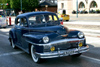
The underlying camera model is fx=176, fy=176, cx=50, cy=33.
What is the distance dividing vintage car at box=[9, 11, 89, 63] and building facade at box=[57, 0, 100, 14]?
5189 centimetres

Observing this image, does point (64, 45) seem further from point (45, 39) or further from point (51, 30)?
point (51, 30)

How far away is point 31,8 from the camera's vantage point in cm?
7719

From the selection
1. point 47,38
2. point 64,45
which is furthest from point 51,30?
point 64,45

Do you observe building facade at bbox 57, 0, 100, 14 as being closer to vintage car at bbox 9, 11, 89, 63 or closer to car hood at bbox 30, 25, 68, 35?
vintage car at bbox 9, 11, 89, 63

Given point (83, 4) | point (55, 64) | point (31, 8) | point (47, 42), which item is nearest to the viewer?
point (47, 42)

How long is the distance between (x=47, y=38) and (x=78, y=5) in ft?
208

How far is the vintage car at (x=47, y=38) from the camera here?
576cm

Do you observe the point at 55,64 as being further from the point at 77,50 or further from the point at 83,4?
the point at 83,4

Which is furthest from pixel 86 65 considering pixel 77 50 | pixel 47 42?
pixel 47 42

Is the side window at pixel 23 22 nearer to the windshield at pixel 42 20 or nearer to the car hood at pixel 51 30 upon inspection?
the windshield at pixel 42 20

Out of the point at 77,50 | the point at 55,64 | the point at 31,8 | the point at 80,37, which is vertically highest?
the point at 31,8

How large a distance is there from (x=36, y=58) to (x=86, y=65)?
5.79 ft

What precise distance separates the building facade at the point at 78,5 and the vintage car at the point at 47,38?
51.9 meters

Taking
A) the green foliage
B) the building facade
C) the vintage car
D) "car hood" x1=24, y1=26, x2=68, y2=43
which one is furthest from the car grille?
the green foliage
